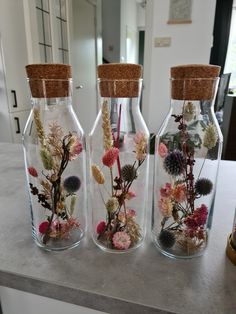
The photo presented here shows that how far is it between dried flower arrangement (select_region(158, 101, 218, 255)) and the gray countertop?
0.03 meters

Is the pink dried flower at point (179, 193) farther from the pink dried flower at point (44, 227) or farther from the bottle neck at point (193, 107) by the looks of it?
the pink dried flower at point (44, 227)

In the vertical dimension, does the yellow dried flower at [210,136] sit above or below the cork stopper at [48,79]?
below

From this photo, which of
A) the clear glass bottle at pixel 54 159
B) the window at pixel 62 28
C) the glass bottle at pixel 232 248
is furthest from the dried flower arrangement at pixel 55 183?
the window at pixel 62 28

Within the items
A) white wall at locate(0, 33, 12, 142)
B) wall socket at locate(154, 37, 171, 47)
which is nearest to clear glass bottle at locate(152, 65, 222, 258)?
white wall at locate(0, 33, 12, 142)

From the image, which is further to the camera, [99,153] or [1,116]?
[1,116]

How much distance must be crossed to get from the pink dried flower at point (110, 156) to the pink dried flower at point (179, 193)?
0.11 metres

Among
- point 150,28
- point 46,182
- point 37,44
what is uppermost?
point 150,28

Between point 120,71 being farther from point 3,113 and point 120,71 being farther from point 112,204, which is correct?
point 3,113

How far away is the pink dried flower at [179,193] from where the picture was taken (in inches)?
14.2

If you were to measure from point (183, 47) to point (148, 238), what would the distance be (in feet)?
8.88

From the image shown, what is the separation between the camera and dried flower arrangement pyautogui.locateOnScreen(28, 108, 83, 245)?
0.36 m

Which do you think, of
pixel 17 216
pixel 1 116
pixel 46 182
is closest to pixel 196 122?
pixel 46 182

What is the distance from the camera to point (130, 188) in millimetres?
384

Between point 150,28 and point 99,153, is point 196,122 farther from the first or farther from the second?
point 150,28
